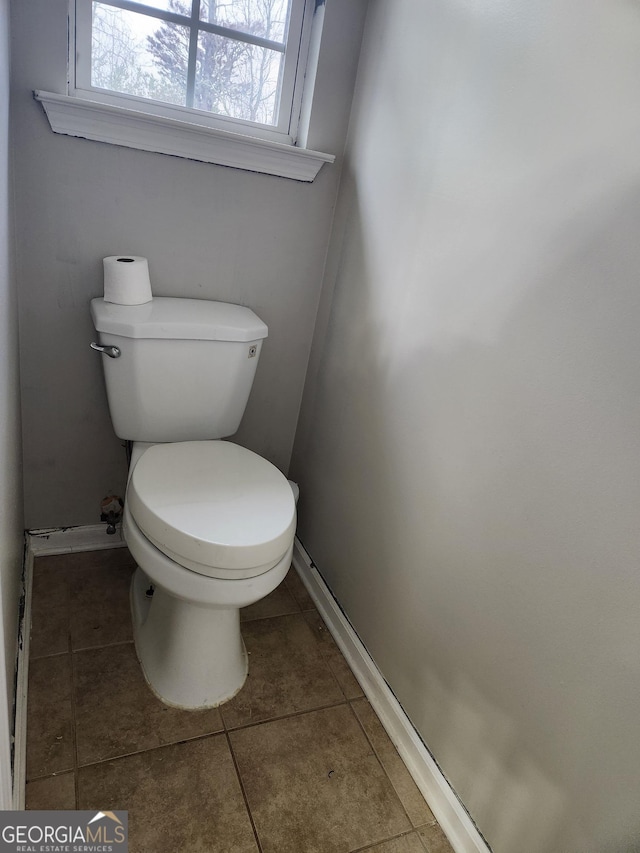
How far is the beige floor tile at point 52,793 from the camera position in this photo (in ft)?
3.26

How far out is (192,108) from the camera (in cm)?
135

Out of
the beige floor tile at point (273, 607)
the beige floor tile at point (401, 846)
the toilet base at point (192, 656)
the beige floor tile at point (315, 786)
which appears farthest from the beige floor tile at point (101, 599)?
the beige floor tile at point (401, 846)

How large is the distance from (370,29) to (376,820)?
1769mm

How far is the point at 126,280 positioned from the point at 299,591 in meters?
0.99

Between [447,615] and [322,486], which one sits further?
[322,486]

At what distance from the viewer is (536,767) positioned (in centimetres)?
87

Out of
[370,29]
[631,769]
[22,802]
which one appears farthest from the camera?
[370,29]

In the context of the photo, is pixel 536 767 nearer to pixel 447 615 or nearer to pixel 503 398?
pixel 447 615

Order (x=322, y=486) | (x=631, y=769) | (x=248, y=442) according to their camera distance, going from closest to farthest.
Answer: (x=631, y=769), (x=322, y=486), (x=248, y=442)

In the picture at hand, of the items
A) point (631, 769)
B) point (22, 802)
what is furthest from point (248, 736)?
point (631, 769)

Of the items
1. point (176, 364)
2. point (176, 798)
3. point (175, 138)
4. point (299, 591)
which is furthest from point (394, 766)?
point (175, 138)

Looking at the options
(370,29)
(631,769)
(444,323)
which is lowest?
(631,769)

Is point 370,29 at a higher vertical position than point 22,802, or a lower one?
higher

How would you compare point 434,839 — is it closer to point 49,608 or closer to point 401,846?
point 401,846
